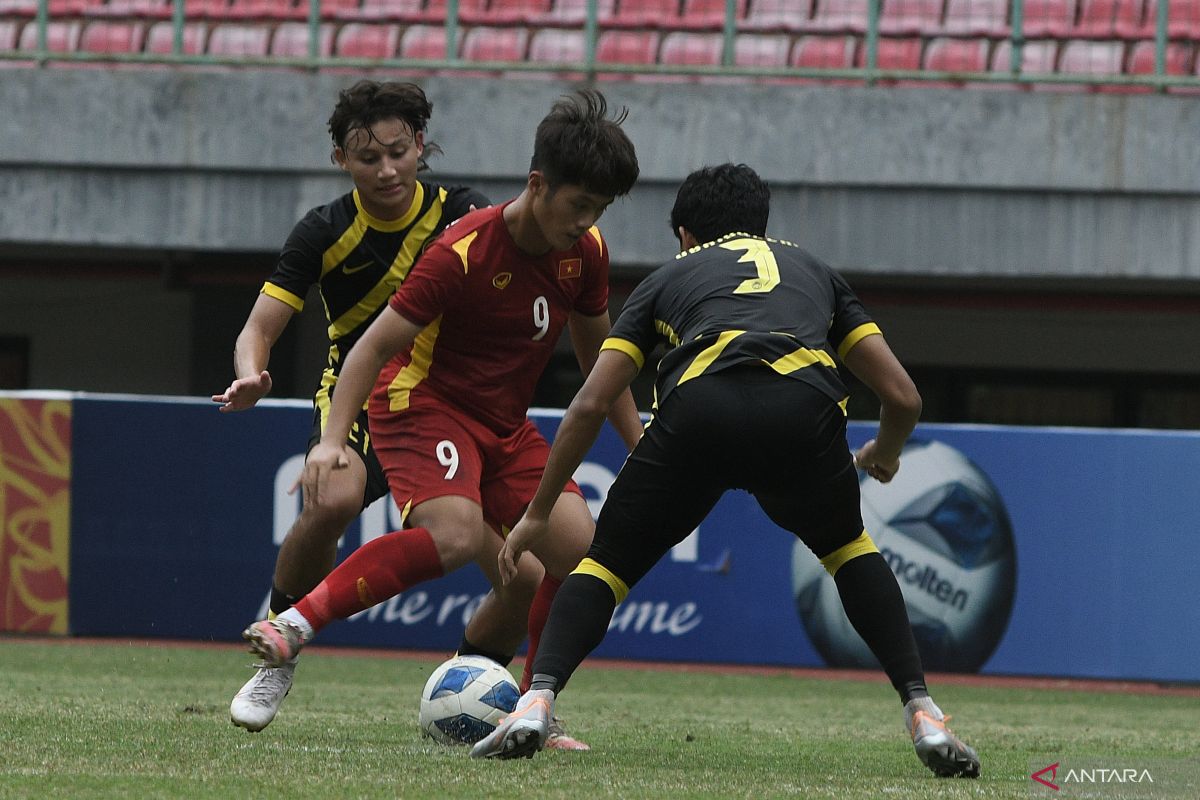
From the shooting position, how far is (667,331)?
4562mm

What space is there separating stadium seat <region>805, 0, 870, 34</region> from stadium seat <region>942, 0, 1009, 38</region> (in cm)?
67

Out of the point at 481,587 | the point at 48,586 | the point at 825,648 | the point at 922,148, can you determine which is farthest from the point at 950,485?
the point at 48,586

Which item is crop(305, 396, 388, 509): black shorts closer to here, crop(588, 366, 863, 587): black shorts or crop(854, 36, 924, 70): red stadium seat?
crop(588, 366, 863, 587): black shorts

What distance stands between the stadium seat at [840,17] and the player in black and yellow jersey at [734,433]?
9734mm

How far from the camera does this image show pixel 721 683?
9.31m

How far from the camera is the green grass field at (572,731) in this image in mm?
4023

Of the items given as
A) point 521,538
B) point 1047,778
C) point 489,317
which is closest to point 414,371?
point 489,317

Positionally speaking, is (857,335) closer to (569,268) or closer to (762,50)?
(569,268)

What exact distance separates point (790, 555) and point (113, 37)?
7.75 metres

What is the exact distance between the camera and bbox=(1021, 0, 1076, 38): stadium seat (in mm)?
13703

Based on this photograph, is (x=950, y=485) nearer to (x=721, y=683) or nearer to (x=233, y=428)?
(x=721, y=683)

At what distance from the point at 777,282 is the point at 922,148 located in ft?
30.0

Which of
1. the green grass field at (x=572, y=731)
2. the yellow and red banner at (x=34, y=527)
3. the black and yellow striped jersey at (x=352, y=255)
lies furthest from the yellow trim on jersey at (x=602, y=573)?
the yellow and red banner at (x=34, y=527)

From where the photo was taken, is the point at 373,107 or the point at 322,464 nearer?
the point at 322,464
